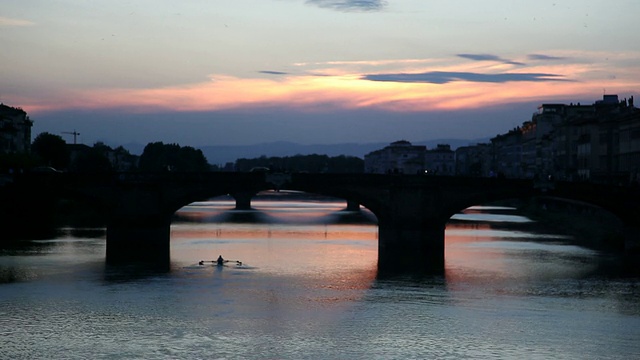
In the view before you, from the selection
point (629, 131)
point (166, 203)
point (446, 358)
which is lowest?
point (446, 358)

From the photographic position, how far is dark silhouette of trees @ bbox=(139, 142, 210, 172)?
180 m

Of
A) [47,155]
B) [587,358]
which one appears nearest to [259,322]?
[587,358]

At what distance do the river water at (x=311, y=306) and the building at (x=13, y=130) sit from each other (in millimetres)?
47123

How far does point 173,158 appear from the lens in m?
182

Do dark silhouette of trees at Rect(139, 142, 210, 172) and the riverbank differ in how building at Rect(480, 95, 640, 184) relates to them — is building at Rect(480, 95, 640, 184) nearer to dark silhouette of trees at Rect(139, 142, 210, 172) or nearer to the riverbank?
the riverbank

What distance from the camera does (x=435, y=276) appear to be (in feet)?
167

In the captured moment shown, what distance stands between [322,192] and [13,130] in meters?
58.8

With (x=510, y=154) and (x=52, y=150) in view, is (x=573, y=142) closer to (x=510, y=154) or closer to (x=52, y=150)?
(x=510, y=154)

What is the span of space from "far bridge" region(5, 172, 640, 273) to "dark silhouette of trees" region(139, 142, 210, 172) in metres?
110

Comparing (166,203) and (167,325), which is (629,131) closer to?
(166,203)

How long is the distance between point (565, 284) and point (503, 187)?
14890 mm

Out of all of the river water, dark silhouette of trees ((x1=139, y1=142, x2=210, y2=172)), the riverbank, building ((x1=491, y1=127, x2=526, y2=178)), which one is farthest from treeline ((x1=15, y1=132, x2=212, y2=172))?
building ((x1=491, y1=127, x2=526, y2=178))

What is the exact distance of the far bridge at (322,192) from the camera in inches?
2436

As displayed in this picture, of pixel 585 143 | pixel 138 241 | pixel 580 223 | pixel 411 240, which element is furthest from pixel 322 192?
pixel 585 143
